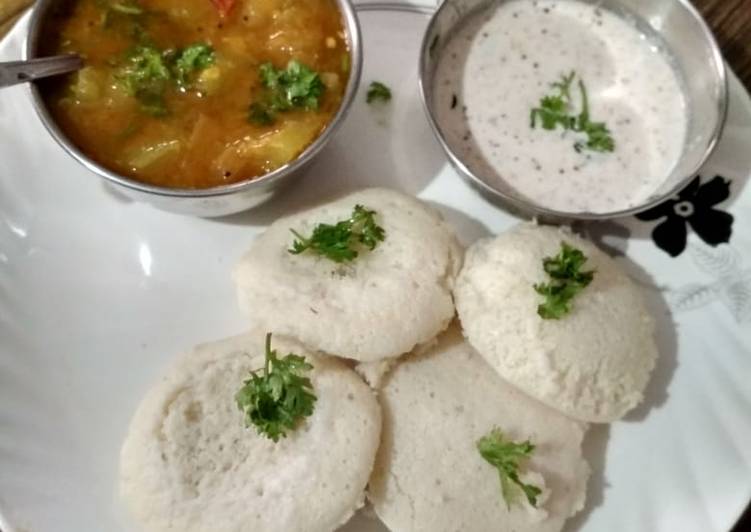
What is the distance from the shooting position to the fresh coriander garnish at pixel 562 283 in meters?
2.81

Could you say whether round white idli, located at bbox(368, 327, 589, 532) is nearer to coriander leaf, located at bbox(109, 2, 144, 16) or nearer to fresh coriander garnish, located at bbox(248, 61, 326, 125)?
fresh coriander garnish, located at bbox(248, 61, 326, 125)

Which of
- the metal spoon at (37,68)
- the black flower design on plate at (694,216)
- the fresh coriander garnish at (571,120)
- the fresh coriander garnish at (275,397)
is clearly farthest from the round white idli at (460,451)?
the metal spoon at (37,68)

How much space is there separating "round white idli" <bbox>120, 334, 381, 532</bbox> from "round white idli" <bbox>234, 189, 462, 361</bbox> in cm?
12

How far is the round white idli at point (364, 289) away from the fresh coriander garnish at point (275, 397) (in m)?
0.17

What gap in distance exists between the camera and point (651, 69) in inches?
143

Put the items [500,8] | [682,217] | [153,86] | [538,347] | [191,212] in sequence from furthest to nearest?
[500,8]
[682,217]
[191,212]
[153,86]
[538,347]

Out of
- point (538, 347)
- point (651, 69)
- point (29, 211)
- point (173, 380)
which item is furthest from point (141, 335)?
point (651, 69)

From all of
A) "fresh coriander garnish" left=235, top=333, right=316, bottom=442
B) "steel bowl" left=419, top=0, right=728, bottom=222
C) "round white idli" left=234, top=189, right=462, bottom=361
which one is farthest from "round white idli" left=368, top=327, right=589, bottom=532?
"steel bowl" left=419, top=0, right=728, bottom=222

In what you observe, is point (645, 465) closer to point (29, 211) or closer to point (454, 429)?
point (454, 429)

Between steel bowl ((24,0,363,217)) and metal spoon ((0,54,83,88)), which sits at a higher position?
metal spoon ((0,54,83,88))

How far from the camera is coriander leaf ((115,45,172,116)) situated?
2982 mm

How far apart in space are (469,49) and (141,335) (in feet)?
6.04

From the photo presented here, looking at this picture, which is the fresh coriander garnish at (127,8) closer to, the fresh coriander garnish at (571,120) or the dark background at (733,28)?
the fresh coriander garnish at (571,120)

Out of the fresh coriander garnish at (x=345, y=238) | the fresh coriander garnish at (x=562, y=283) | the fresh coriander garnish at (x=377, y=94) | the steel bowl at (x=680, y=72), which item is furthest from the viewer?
the fresh coriander garnish at (x=377, y=94)
